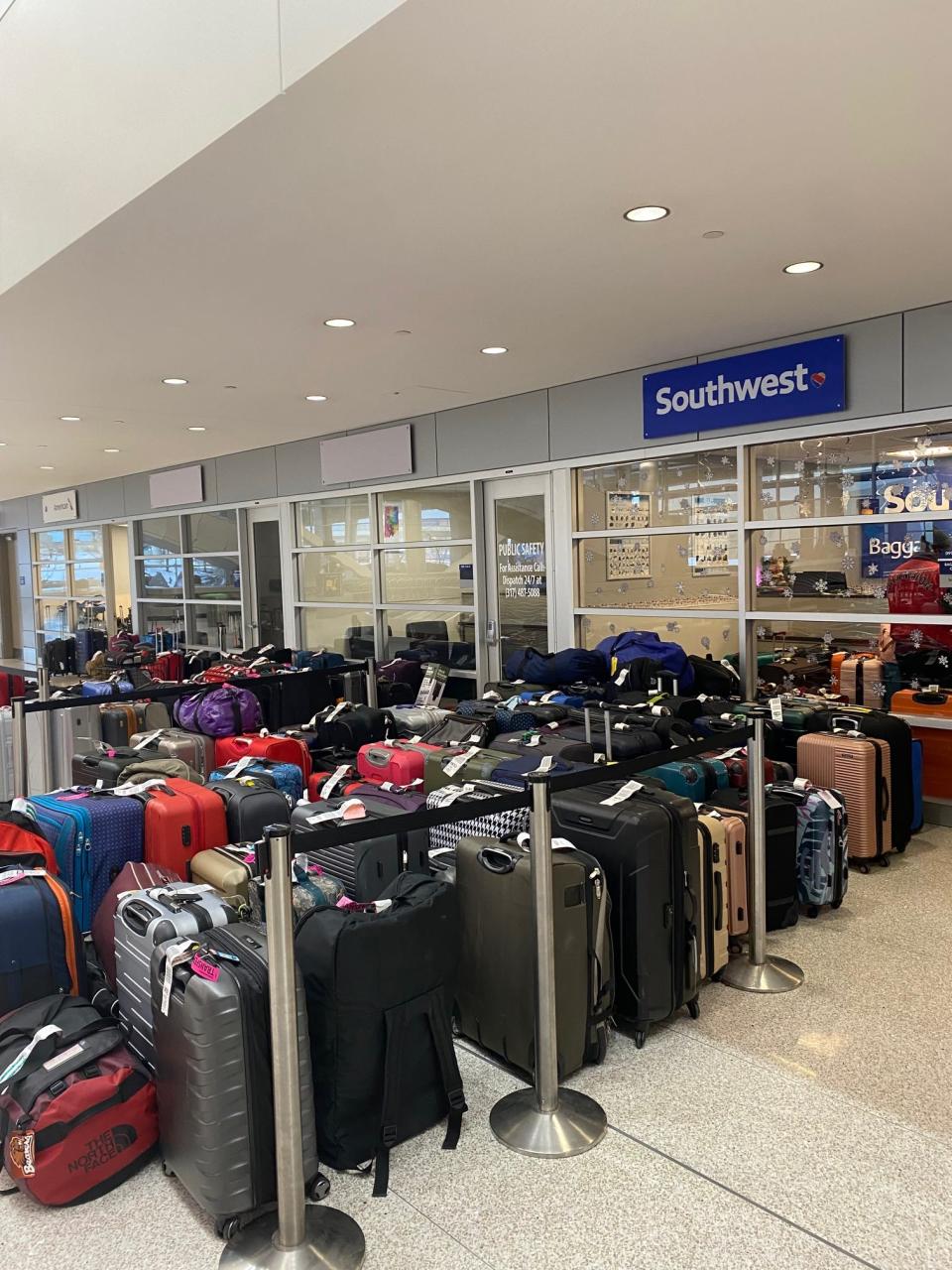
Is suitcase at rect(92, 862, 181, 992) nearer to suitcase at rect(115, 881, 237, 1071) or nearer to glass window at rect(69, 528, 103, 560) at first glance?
suitcase at rect(115, 881, 237, 1071)

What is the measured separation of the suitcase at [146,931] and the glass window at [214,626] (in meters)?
8.91

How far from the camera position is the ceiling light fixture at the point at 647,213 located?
3.56 meters

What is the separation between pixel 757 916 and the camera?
3361mm

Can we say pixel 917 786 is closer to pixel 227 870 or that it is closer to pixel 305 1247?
pixel 227 870

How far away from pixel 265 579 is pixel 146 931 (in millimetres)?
8713

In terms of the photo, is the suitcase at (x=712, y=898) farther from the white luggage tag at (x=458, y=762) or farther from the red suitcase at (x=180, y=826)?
the red suitcase at (x=180, y=826)

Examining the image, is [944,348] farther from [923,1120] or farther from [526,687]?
[923,1120]

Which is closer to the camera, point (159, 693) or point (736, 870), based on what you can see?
point (736, 870)

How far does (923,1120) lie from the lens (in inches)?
100

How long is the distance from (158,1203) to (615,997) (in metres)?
1.46

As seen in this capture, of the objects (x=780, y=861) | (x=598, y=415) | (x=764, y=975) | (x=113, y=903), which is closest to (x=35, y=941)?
(x=113, y=903)

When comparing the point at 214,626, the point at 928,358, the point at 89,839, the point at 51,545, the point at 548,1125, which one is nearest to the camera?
the point at 548,1125

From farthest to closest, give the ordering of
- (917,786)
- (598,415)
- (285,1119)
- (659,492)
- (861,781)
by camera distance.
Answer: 1. (598,415)
2. (659,492)
3. (917,786)
4. (861,781)
5. (285,1119)

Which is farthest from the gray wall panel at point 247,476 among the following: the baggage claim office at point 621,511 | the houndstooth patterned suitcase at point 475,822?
the houndstooth patterned suitcase at point 475,822
